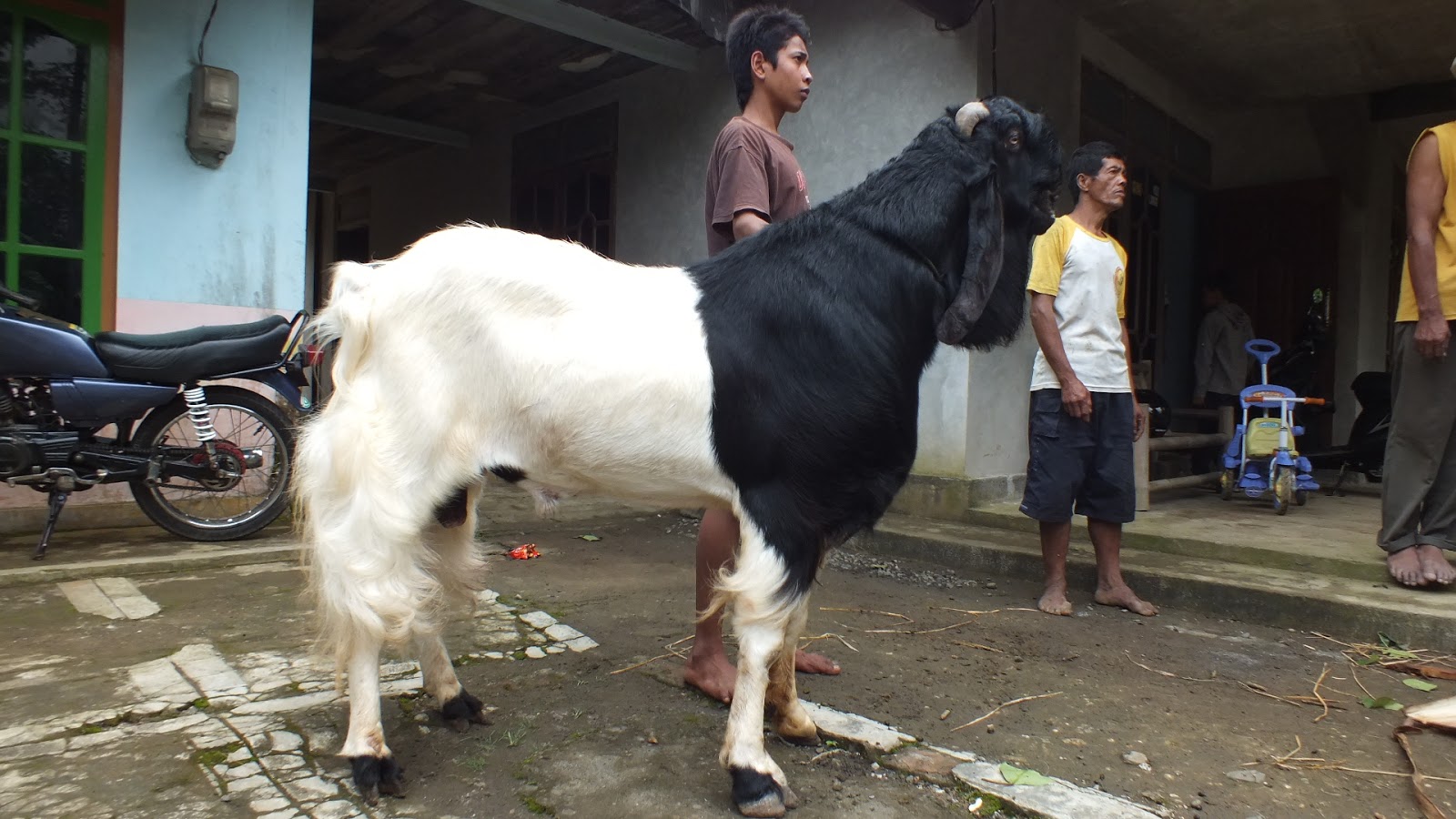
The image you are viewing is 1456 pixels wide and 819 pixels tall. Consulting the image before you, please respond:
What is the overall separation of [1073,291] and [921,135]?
1.89 metres

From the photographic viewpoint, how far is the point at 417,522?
213 cm

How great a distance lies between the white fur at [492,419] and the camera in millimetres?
2062

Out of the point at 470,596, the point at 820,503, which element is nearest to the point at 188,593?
the point at 470,596

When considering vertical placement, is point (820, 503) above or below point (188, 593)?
above

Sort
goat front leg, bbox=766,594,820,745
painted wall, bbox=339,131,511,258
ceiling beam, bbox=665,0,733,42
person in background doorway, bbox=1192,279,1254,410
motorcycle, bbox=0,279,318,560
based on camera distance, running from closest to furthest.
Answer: goat front leg, bbox=766,594,820,745
motorcycle, bbox=0,279,318,560
ceiling beam, bbox=665,0,733,42
person in background doorway, bbox=1192,279,1254,410
painted wall, bbox=339,131,511,258

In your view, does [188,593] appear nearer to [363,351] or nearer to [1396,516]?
[363,351]

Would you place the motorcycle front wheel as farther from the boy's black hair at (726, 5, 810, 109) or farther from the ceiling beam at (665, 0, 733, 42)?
the ceiling beam at (665, 0, 733, 42)

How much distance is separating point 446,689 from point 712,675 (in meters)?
0.78

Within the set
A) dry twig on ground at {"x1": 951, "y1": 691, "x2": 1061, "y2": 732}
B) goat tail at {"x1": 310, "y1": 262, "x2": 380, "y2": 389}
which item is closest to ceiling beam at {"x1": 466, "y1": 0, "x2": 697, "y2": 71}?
goat tail at {"x1": 310, "y1": 262, "x2": 380, "y2": 389}

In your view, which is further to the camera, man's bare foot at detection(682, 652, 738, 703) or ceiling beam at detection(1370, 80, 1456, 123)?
ceiling beam at detection(1370, 80, 1456, 123)

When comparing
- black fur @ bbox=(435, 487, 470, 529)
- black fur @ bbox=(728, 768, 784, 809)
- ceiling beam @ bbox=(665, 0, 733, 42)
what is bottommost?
black fur @ bbox=(728, 768, 784, 809)

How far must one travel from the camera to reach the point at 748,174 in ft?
8.91

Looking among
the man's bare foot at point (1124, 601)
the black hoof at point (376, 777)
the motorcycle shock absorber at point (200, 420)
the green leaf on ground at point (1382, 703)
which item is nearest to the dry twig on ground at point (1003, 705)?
the green leaf on ground at point (1382, 703)

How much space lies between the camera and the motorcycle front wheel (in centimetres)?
432
